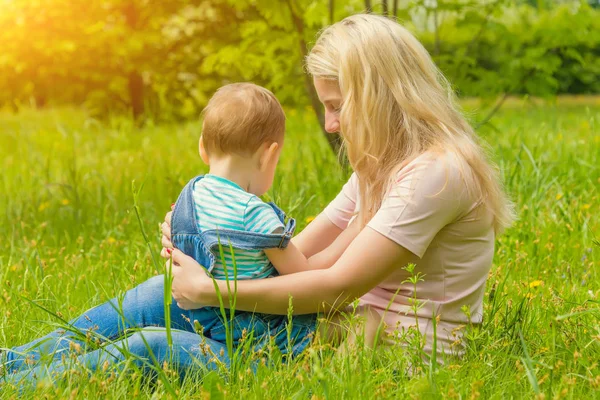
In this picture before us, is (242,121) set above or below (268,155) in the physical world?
above

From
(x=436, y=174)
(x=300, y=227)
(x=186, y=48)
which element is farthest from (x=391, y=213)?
(x=186, y=48)

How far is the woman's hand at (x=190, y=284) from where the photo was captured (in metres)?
1.87

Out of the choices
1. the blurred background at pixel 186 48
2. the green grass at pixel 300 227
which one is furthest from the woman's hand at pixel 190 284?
the blurred background at pixel 186 48

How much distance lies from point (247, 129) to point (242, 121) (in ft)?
0.08

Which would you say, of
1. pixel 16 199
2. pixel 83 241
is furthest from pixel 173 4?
pixel 83 241

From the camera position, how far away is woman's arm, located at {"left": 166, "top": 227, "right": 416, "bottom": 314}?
71.7 inches

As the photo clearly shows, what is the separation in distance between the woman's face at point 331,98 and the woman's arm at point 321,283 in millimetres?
346

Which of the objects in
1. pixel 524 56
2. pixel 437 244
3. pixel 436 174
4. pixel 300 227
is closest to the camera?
pixel 436 174

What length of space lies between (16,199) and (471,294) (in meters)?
2.68

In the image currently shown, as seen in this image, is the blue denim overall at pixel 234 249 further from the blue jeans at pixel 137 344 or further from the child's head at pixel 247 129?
the child's head at pixel 247 129

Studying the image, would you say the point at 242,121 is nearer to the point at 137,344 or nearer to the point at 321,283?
the point at 321,283

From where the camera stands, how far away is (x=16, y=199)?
384 centimetres

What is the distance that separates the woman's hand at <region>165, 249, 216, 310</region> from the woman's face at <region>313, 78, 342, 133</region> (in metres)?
0.51

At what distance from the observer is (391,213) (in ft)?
5.95
